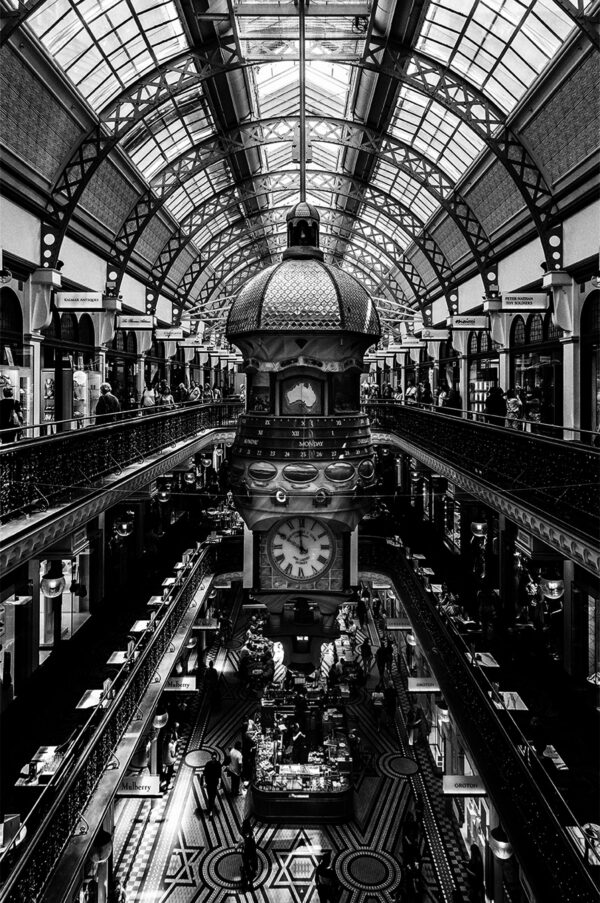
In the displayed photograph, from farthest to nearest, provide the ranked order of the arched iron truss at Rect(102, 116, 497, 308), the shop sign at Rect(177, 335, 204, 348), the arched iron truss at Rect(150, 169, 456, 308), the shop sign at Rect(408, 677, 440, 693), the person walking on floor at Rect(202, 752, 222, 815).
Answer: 1. the arched iron truss at Rect(150, 169, 456, 308)
2. the shop sign at Rect(177, 335, 204, 348)
3. the arched iron truss at Rect(102, 116, 497, 308)
4. the person walking on floor at Rect(202, 752, 222, 815)
5. the shop sign at Rect(408, 677, 440, 693)

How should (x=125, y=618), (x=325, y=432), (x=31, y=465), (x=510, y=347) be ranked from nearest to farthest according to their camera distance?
(x=325, y=432)
(x=31, y=465)
(x=125, y=618)
(x=510, y=347)

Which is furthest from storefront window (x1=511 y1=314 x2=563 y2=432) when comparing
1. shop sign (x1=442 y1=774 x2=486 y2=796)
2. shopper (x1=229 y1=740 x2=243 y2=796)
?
shopper (x1=229 y1=740 x2=243 y2=796)

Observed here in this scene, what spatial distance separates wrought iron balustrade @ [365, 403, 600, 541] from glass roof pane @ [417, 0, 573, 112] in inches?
315

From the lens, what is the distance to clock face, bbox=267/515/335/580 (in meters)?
6.59

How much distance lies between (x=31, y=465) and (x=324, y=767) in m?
12.1

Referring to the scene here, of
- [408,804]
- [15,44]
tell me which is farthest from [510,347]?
[15,44]

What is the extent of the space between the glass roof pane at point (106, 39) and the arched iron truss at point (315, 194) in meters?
8.00

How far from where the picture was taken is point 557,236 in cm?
1455

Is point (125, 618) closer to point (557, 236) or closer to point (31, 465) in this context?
point (31, 465)

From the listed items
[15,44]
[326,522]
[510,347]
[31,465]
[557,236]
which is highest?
[15,44]

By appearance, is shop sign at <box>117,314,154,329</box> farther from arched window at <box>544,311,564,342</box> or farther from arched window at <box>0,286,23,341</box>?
arched window at <box>544,311,564,342</box>

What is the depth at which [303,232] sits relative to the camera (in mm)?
6469

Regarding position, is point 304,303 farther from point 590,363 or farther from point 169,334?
point 169,334

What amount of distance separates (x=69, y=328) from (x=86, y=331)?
1448mm
